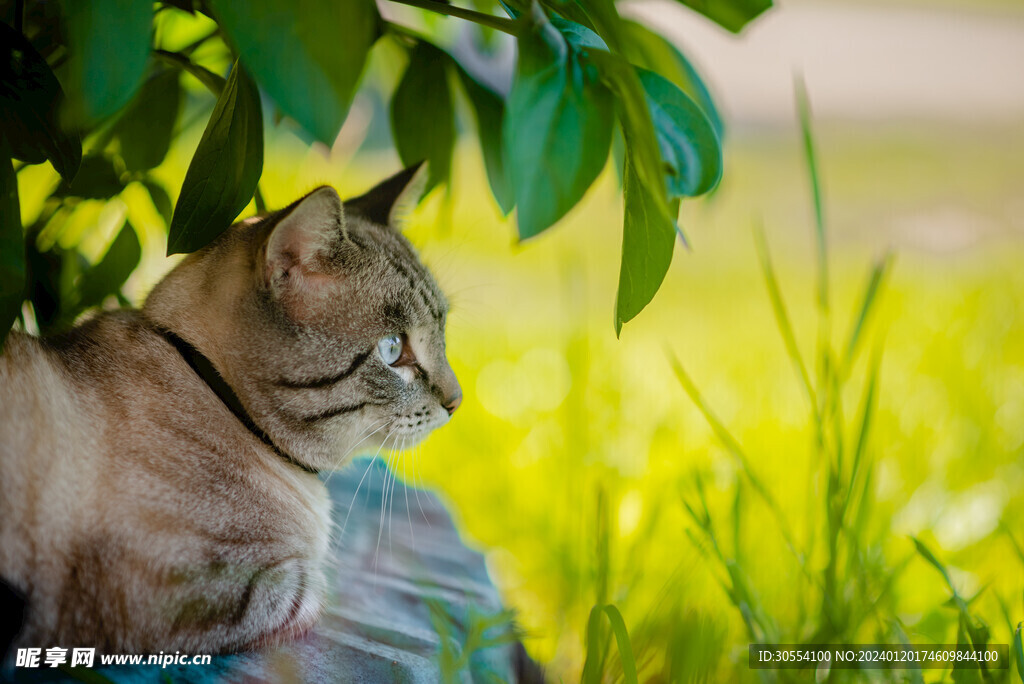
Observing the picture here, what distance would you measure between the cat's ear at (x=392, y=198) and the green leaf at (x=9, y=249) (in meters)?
0.40

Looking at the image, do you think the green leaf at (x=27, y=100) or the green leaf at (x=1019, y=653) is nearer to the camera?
the green leaf at (x=27, y=100)

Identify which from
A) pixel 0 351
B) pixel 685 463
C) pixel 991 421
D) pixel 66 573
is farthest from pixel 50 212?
pixel 991 421

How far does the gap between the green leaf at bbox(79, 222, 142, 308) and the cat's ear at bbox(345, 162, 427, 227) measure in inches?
9.8

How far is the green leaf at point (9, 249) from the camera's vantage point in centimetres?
55

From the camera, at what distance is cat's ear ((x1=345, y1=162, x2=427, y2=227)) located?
0.88m

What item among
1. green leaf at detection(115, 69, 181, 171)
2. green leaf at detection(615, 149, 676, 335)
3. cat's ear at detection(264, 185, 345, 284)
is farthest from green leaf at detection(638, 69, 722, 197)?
green leaf at detection(115, 69, 181, 171)

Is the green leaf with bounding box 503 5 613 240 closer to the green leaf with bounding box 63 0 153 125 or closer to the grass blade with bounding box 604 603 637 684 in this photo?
the green leaf with bounding box 63 0 153 125

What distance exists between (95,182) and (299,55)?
16.5 inches

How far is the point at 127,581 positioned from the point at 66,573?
0.05m

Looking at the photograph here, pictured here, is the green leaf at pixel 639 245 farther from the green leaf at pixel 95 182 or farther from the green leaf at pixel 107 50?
the green leaf at pixel 95 182

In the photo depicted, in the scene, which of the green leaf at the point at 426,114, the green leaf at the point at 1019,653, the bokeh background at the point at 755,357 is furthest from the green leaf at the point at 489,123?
the green leaf at the point at 1019,653

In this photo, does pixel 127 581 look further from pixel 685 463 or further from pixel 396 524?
pixel 685 463

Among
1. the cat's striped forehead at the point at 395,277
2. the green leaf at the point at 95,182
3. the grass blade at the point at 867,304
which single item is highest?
the green leaf at the point at 95,182

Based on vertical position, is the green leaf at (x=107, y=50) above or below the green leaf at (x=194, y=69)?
above
